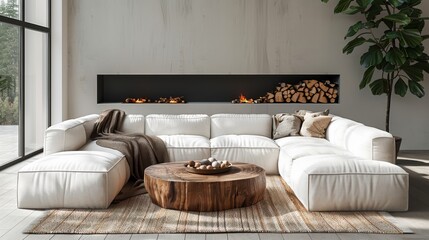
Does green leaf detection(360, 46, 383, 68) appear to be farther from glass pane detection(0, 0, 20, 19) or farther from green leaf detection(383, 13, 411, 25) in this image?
glass pane detection(0, 0, 20, 19)

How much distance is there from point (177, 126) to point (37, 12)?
2526 mm

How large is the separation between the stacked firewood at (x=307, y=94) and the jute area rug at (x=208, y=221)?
136 inches

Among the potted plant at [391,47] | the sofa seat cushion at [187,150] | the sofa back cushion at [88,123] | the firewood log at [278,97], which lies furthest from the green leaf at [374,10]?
the sofa back cushion at [88,123]

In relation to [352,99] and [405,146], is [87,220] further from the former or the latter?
[405,146]

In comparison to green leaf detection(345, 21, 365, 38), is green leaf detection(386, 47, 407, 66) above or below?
below

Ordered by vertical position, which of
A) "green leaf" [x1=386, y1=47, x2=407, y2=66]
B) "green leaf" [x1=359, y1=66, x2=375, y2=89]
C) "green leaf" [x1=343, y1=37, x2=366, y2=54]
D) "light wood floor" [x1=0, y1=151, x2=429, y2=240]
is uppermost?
"green leaf" [x1=343, y1=37, x2=366, y2=54]

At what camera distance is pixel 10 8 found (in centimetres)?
600

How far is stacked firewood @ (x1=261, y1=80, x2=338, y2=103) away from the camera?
757 centimetres

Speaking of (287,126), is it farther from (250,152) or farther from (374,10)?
(374,10)

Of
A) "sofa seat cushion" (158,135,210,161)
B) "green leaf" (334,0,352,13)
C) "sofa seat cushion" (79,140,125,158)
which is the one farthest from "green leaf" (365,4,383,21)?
"sofa seat cushion" (79,140,125,158)

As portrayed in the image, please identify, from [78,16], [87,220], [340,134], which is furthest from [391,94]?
[87,220]

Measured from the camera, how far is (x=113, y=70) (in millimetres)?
7527

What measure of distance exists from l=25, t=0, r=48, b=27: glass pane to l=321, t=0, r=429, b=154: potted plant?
390cm

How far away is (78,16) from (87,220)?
4.38 m
